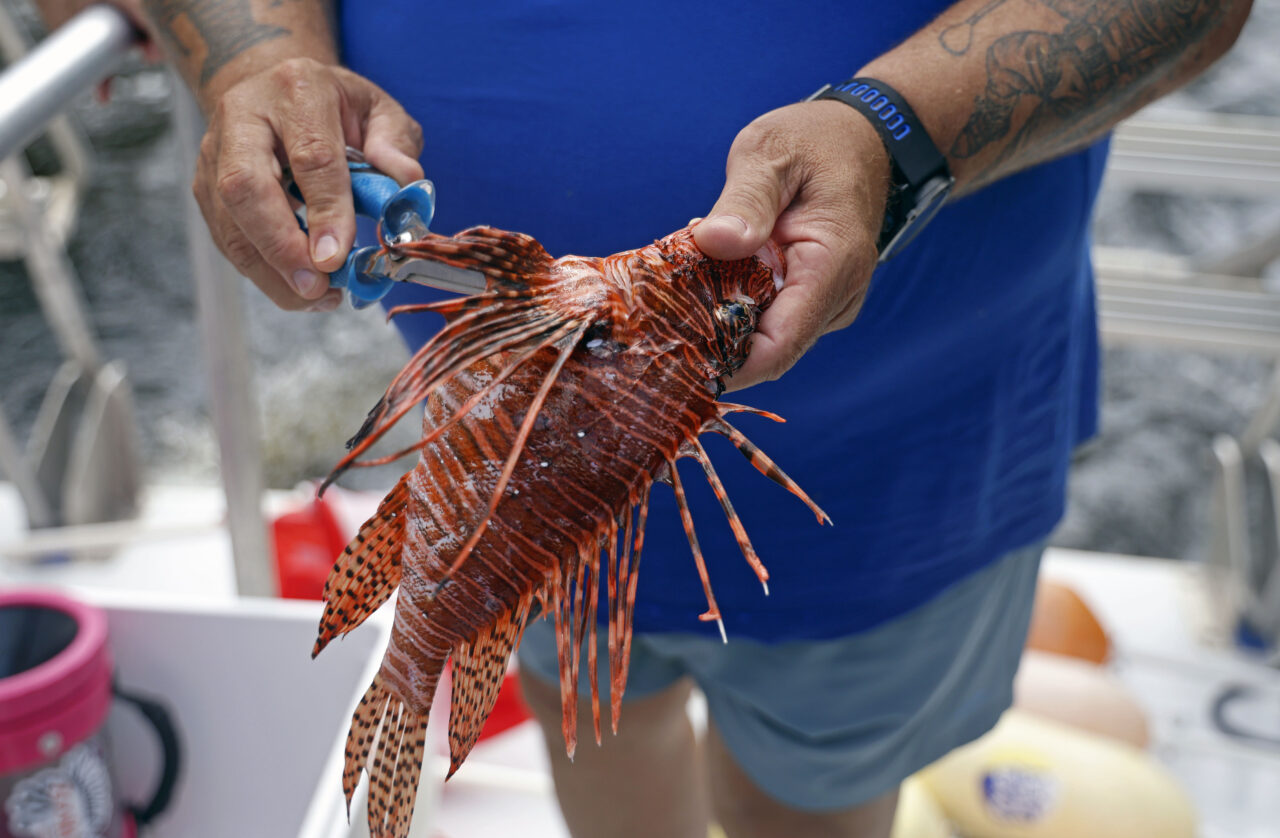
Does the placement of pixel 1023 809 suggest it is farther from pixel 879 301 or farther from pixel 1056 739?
pixel 879 301

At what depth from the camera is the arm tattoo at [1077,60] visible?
913 millimetres

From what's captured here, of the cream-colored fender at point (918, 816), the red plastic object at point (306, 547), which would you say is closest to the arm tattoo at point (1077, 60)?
the cream-colored fender at point (918, 816)

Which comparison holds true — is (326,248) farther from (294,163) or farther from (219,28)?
(219,28)

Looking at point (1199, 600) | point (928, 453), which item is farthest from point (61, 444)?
point (1199, 600)

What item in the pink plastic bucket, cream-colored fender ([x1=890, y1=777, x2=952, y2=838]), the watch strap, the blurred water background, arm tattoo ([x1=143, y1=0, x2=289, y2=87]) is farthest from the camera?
the blurred water background

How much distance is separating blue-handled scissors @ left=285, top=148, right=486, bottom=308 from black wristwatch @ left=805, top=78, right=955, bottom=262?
0.31 m

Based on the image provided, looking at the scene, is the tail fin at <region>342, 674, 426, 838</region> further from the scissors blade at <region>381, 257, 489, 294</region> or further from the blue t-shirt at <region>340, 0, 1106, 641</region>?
the blue t-shirt at <region>340, 0, 1106, 641</region>

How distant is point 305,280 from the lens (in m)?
0.79

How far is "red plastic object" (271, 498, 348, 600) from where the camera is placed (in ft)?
7.31

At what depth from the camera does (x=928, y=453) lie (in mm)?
1100

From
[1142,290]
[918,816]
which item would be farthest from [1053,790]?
[1142,290]

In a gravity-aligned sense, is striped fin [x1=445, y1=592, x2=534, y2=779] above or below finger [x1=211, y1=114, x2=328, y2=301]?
below

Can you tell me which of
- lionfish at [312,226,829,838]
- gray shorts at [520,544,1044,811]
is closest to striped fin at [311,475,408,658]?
lionfish at [312,226,829,838]

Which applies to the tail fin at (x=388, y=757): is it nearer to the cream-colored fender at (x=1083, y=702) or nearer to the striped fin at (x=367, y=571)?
the striped fin at (x=367, y=571)
